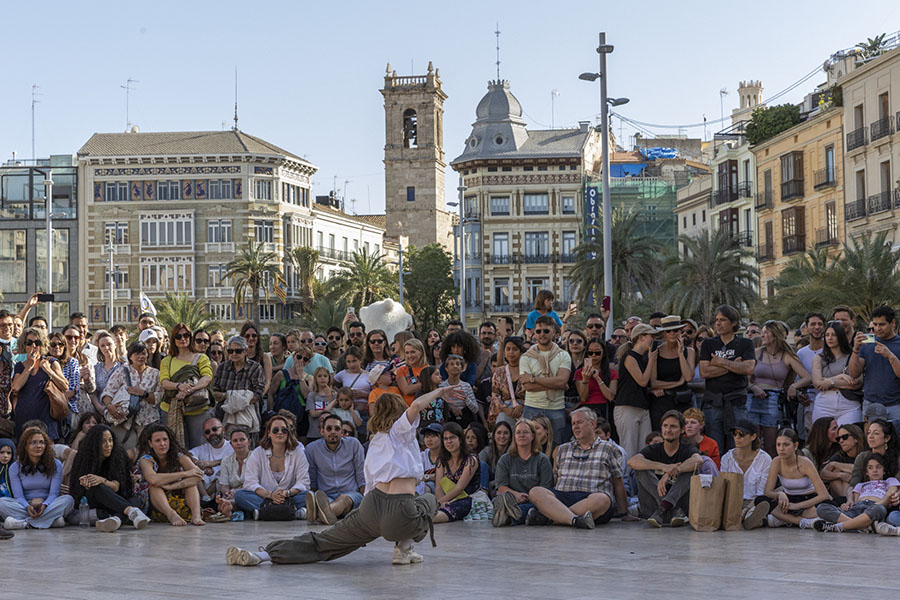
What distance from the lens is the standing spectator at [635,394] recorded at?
48.8ft

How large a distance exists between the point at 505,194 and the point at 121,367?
72817 mm

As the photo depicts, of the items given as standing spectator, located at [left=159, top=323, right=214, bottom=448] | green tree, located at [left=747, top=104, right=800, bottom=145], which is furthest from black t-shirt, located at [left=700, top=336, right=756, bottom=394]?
green tree, located at [left=747, top=104, right=800, bottom=145]

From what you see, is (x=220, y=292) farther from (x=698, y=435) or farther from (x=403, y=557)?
(x=403, y=557)

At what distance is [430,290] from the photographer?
295 feet

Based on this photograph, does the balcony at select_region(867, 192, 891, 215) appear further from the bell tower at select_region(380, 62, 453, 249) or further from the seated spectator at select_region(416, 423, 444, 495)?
the bell tower at select_region(380, 62, 453, 249)

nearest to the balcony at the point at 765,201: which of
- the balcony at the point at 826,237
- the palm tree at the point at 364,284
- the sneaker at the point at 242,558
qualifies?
the balcony at the point at 826,237

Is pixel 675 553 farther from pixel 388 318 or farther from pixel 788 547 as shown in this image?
pixel 388 318

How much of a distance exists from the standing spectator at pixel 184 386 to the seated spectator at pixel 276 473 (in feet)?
3.29

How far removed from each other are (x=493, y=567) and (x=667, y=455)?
4.05 meters

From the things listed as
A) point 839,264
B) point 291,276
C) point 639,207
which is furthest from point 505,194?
point 839,264

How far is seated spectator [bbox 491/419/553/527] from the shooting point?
14203 mm

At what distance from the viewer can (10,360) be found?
1556 centimetres

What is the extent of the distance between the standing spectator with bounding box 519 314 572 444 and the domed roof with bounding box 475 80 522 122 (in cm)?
7585

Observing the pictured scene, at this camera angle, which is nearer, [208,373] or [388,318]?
[208,373]
